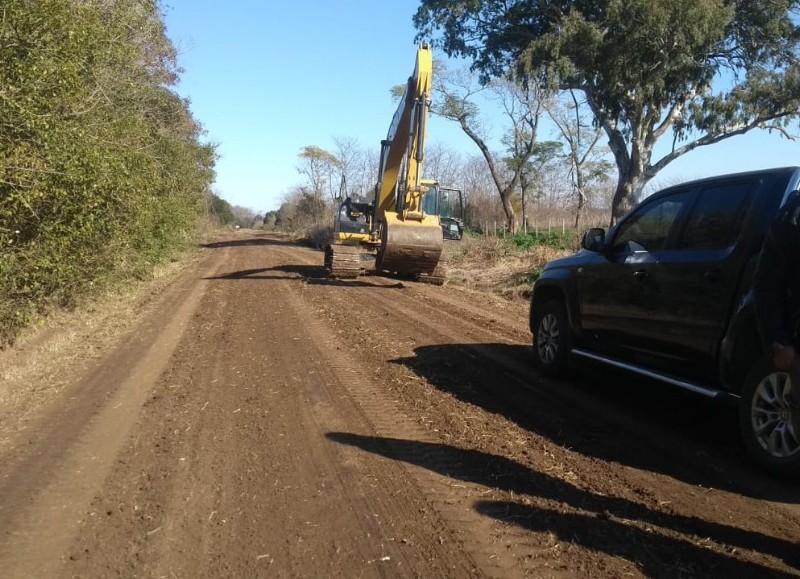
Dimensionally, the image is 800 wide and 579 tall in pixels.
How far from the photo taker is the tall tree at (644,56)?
2500 cm

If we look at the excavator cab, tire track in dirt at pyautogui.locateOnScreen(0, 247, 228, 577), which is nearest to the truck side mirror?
tire track in dirt at pyautogui.locateOnScreen(0, 247, 228, 577)

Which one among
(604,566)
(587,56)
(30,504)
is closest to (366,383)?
(30,504)

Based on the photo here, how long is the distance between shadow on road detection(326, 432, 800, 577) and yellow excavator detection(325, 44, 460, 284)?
10959 mm

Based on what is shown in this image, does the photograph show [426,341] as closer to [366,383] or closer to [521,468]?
[366,383]

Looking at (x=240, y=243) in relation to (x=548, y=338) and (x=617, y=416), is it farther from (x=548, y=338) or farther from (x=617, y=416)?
(x=617, y=416)

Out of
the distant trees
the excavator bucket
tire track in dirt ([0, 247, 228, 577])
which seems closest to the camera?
tire track in dirt ([0, 247, 228, 577])

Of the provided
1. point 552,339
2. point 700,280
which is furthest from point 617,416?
point 552,339

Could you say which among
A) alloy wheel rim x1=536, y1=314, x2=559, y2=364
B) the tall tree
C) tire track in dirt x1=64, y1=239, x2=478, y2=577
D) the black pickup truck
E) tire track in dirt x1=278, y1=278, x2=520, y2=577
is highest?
the tall tree

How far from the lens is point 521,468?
465 cm

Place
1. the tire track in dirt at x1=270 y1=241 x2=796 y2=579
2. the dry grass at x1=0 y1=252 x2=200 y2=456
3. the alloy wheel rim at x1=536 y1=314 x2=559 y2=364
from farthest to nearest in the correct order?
the alloy wheel rim at x1=536 y1=314 x2=559 y2=364 → the dry grass at x1=0 y1=252 x2=200 y2=456 → the tire track in dirt at x1=270 y1=241 x2=796 y2=579

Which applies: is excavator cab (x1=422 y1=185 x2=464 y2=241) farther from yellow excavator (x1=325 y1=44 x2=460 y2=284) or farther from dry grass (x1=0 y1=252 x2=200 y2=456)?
dry grass (x1=0 y1=252 x2=200 y2=456)

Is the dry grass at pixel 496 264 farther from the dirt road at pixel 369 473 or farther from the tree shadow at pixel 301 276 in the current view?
the dirt road at pixel 369 473

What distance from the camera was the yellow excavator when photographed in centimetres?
1512

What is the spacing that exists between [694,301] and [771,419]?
1152 mm
